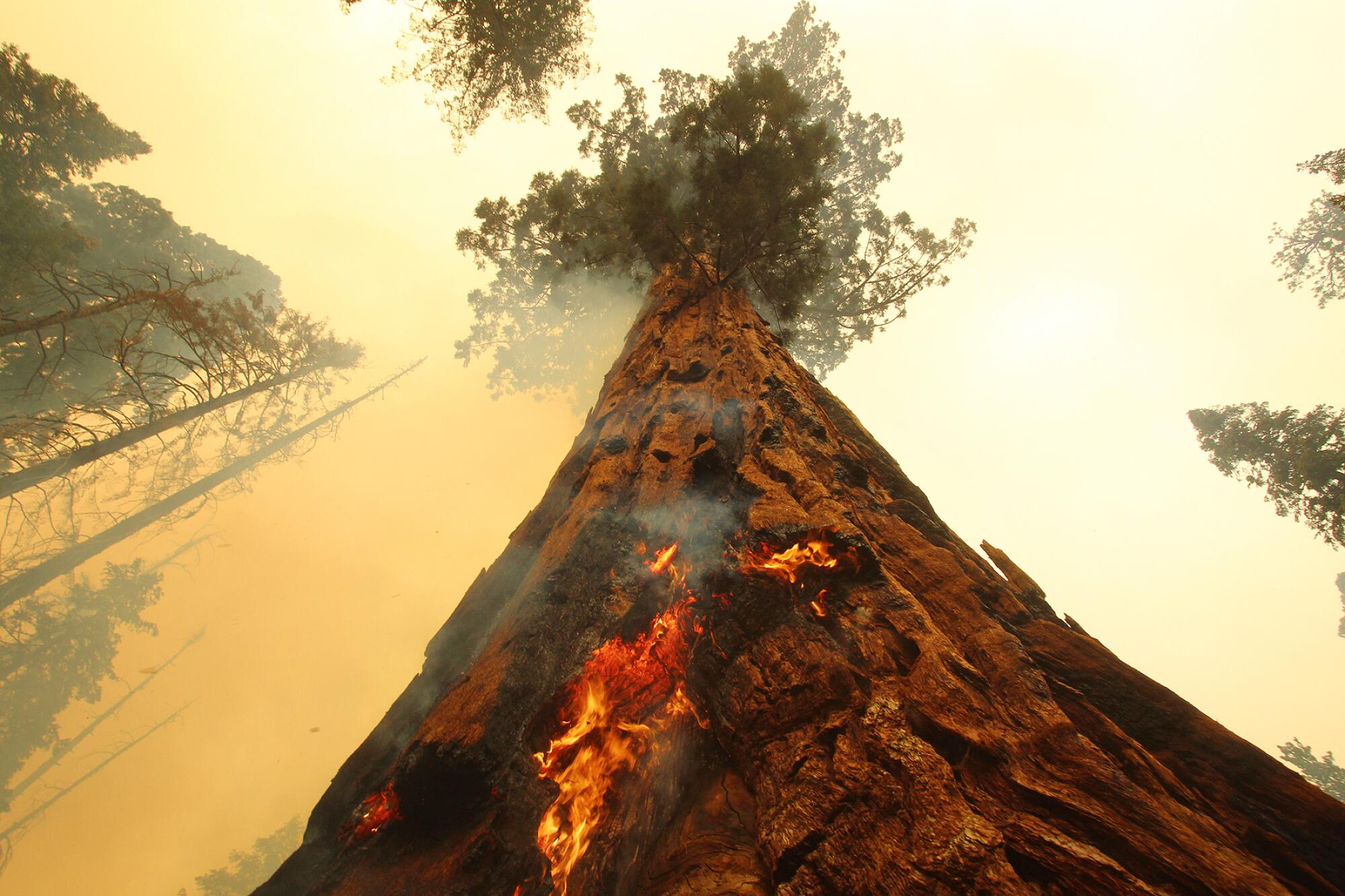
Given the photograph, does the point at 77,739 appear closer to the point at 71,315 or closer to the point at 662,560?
the point at 71,315

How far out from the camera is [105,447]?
10.2 metres

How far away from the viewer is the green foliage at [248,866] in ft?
39.5

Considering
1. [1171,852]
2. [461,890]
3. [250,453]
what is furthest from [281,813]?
[1171,852]

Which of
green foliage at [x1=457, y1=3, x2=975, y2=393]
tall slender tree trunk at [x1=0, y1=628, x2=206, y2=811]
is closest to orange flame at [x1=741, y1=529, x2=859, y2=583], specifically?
Answer: green foliage at [x1=457, y1=3, x2=975, y2=393]

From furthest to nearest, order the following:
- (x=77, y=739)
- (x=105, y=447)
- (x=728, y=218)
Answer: (x=77, y=739) → (x=105, y=447) → (x=728, y=218)

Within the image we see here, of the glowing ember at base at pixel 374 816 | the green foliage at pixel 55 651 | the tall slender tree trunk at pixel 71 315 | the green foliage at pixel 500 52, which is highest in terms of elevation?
the green foliage at pixel 500 52

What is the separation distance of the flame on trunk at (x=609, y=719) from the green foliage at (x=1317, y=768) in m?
28.5

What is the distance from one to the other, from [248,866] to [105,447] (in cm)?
1167

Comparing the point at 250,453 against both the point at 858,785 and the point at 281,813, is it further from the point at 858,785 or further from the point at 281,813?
the point at 858,785

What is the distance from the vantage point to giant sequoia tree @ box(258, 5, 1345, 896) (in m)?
1.90

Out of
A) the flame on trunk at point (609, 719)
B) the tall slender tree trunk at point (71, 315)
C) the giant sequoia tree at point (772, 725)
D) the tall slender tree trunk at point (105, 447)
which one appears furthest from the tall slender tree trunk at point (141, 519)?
the flame on trunk at point (609, 719)

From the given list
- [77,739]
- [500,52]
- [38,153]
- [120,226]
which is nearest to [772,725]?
[500,52]

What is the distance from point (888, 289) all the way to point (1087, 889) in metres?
12.5

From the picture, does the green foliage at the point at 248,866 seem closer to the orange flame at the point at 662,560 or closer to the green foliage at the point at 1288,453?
the orange flame at the point at 662,560
